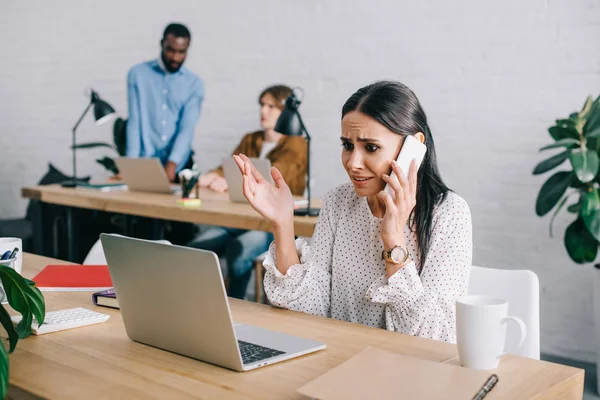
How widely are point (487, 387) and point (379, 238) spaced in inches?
28.5

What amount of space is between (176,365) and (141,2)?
4.28m

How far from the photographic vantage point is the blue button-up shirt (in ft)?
15.1

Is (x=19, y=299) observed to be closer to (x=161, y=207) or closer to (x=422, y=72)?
(x=161, y=207)

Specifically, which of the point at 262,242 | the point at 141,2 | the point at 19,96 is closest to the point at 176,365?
the point at 262,242

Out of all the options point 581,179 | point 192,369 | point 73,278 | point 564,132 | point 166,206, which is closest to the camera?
point 192,369

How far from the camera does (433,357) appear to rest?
4.13ft

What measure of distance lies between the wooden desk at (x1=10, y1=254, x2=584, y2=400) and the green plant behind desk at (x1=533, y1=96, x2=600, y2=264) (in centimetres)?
158

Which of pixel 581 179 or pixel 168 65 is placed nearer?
pixel 581 179

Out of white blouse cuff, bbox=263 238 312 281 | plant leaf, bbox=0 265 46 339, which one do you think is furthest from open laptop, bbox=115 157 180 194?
plant leaf, bbox=0 265 46 339

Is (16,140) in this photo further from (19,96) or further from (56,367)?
(56,367)

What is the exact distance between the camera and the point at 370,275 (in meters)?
1.74

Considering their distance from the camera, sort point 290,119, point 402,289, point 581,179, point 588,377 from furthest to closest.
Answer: point 588,377, point 290,119, point 581,179, point 402,289

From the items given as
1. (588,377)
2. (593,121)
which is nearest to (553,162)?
(593,121)

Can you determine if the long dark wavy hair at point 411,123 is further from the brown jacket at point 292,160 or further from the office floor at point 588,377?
the brown jacket at point 292,160
